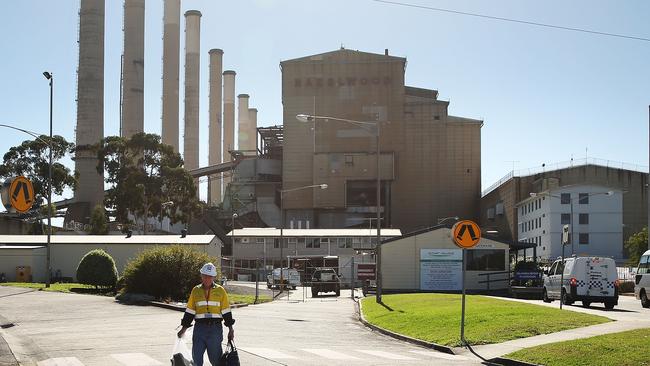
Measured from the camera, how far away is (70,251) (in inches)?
2279

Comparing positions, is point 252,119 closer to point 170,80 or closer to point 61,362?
point 170,80

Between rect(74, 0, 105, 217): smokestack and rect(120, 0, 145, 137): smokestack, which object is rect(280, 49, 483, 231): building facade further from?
rect(74, 0, 105, 217): smokestack

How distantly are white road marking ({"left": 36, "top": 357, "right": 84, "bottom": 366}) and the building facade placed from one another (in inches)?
3460

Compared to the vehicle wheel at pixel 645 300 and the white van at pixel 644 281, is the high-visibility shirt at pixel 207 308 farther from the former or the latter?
the vehicle wheel at pixel 645 300

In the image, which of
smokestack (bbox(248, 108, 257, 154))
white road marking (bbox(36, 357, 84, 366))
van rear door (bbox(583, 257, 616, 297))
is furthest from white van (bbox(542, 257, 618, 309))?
smokestack (bbox(248, 108, 257, 154))

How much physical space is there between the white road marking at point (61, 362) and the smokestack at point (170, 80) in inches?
3642

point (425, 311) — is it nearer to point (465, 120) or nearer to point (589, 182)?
point (589, 182)

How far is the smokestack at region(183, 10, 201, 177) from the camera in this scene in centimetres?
11019

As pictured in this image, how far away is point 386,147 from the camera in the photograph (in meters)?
104

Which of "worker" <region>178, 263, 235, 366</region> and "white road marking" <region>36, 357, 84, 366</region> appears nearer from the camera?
"worker" <region>178, 263, 235, 366</region>

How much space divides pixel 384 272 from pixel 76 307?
23930 mm

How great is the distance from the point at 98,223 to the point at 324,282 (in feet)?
132

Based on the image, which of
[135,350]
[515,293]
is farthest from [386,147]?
[135,350]

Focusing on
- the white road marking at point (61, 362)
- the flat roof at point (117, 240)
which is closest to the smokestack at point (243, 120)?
the flat roof at point (117, 240)
